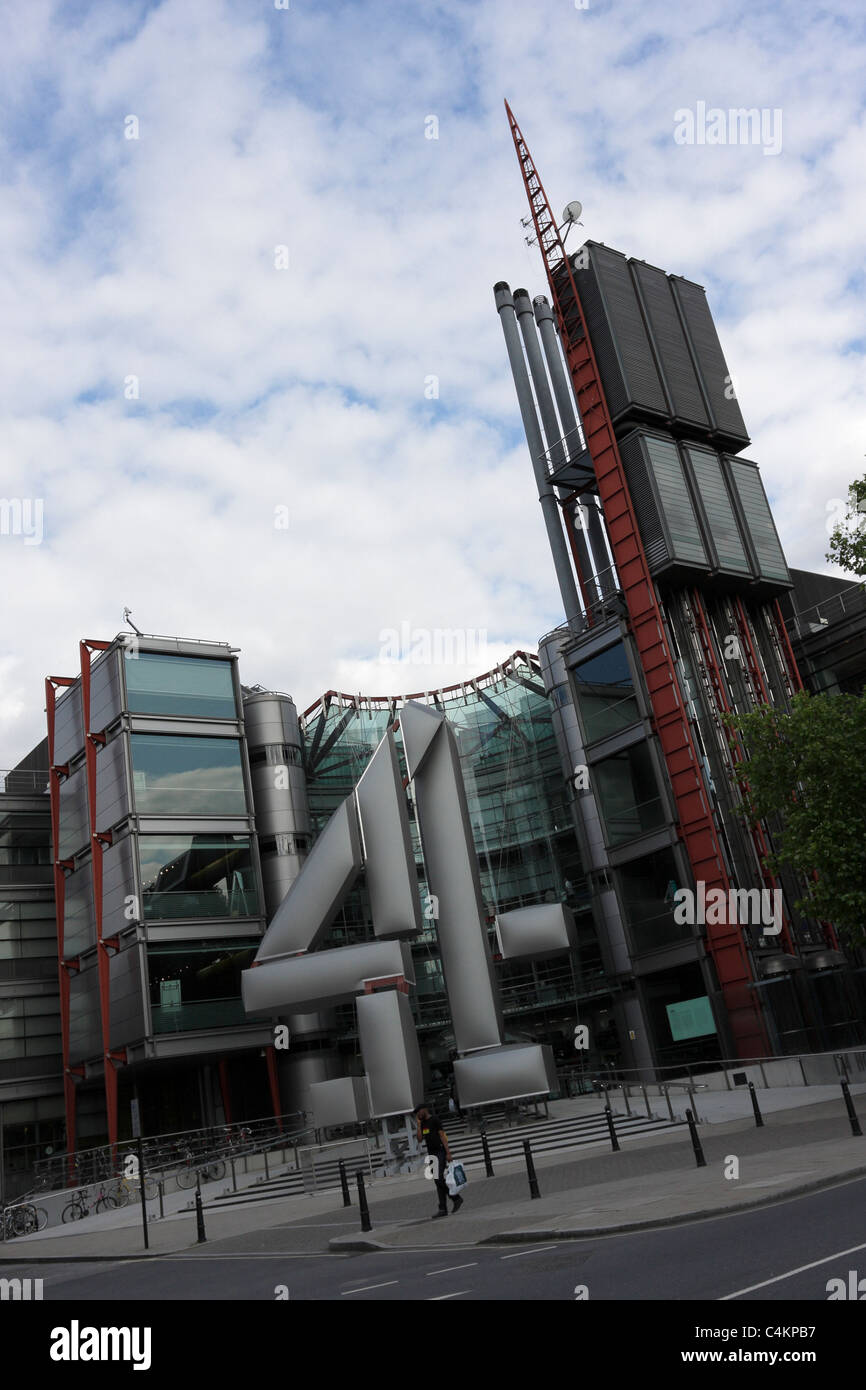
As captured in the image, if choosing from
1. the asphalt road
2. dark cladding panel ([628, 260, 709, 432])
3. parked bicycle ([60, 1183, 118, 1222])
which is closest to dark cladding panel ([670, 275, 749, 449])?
dark cladding panel ([628, 260, 709, 432])

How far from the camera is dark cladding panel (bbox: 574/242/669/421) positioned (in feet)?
154

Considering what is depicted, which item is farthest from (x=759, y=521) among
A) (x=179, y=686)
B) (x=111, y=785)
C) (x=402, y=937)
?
(x=111, y=785)

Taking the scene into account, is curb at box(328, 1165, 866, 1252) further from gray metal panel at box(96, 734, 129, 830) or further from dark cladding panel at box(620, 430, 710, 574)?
gray metal panel at box(96, 734, 129, 830)

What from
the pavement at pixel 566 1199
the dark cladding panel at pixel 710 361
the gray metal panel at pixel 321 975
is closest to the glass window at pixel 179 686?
the gray metal panel at pixel 321 975

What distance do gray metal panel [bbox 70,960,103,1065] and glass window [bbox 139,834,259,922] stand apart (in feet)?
15.4

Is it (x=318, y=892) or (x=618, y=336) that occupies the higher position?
(x=618, y=336)

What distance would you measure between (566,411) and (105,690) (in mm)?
24857

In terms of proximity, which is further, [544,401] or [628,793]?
[544,401]

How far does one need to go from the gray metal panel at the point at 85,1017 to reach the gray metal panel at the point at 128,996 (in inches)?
75.8

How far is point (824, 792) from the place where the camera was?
28125 millimetres

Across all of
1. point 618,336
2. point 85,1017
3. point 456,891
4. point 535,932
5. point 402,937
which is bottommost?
point 535,932

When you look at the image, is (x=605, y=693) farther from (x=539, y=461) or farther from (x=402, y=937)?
(x=402, y=937)
